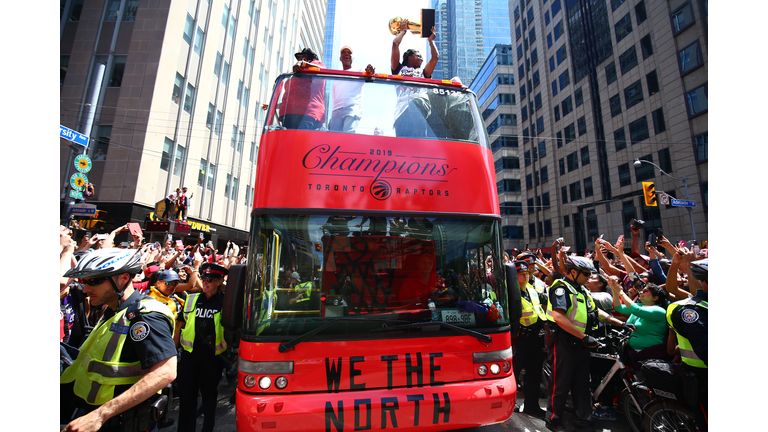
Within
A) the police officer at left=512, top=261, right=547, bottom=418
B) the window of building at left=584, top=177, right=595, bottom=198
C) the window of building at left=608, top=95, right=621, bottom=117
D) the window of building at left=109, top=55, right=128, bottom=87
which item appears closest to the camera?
the police officer at left=512, top=261, right=547, bottom=418

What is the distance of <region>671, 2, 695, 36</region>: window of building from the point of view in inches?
951

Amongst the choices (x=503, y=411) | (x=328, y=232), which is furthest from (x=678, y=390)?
(x=328, y=232)

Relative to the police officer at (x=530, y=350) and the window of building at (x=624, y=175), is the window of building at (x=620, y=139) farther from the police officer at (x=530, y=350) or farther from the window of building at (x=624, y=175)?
the police officer at (x=530, y=350)

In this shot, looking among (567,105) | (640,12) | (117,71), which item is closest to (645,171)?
(567,105)

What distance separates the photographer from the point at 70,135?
7.75 metres

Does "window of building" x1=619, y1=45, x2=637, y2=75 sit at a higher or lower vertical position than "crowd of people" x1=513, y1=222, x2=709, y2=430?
higher

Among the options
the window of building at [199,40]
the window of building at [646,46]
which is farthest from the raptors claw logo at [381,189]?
the window of building at [646,46]

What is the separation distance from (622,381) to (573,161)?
3691 cm

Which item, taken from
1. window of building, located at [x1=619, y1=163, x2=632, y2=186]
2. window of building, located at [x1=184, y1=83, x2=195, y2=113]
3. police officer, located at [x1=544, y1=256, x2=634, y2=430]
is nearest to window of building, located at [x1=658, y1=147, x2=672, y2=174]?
window of building, located at [x1=619, y1=163, x2=632, y2=186]

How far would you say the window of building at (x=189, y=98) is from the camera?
20.5m

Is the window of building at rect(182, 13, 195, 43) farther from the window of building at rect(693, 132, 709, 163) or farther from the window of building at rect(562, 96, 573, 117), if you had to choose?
the window of building at rect(562, 96, 573, 117)

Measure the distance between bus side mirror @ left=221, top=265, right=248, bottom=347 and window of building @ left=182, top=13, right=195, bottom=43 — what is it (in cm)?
2273

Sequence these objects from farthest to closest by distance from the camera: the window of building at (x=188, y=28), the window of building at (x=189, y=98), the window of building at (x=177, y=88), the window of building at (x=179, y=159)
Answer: the window of building at (x=189, y=98)
the window of building at (x=188, y=28)
the window of building at (x=179, y=159)
the window of building at (x=177, y=88)

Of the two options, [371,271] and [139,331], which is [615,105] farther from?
[139,331]
